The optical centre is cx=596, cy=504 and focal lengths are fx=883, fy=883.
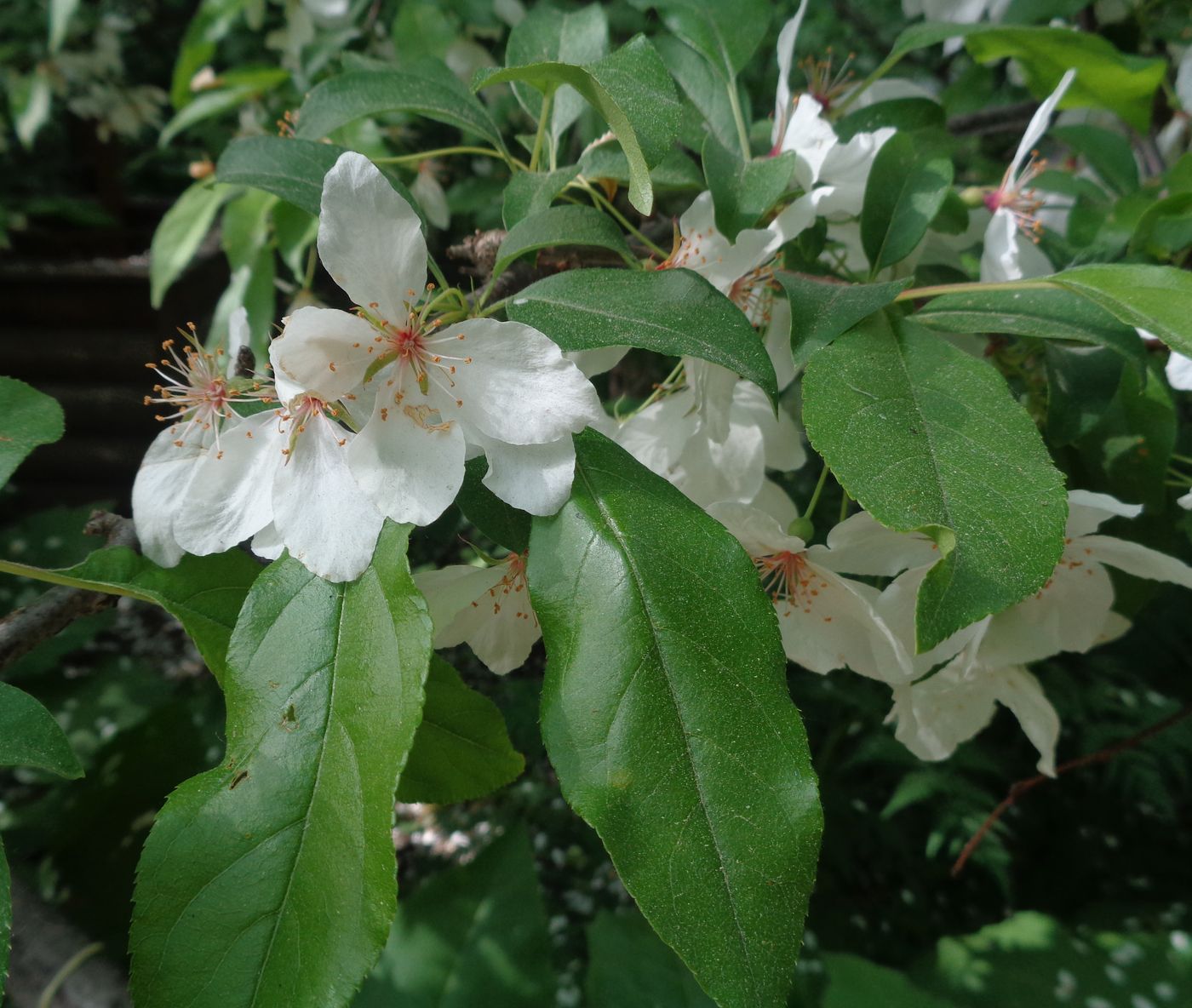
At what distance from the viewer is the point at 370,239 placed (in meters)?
0.39

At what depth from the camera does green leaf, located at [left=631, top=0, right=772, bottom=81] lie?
2.23ft

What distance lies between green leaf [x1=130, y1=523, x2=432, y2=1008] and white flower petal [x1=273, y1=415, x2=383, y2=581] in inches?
0.7

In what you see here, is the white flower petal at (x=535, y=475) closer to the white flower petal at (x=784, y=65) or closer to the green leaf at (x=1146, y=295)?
the green leaf at (x=1146, y=295)

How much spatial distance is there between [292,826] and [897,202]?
476 millimetres

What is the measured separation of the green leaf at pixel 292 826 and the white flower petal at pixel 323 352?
9 centimetres

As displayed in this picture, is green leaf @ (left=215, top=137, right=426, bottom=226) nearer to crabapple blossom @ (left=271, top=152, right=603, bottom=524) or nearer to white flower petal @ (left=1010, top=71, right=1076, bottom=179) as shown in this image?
crabapple blossom @ (left=271, top=152, right=603, bottom=524)

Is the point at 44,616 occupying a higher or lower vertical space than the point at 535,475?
lower

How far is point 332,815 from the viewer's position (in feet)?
1.17

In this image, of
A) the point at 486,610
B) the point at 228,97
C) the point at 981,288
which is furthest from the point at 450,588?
the point at 228,97

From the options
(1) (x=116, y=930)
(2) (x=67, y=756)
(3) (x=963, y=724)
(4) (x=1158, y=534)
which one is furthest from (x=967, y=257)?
(1) (x=116, y=930)

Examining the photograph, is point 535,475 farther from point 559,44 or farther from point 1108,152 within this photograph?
point 1108,152

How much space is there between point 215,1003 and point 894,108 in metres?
0.72

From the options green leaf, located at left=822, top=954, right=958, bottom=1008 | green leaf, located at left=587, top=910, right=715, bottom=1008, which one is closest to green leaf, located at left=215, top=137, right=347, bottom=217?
green leaf, located at left=587, top=910, right=715, bottom=1008

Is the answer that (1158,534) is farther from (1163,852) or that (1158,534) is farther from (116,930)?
(116,930)
